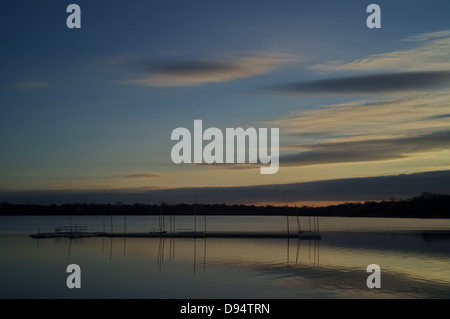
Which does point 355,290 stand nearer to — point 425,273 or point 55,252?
point 425,273

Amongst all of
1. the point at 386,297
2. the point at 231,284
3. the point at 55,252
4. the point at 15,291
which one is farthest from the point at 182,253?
the point at 386,297

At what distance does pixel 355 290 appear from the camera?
28484mm

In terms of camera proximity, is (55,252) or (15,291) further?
(55,252)

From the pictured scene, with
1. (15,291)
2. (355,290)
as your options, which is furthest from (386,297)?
(15,291)

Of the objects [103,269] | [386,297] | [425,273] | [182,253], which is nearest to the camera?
[386,297]

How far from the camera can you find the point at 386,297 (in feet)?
86.0

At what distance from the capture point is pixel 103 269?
3831 centimetres

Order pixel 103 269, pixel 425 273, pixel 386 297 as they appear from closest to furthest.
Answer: pixel 386 297 → pixel 425 273 → pixel 103 269

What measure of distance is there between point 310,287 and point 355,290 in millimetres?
2623
